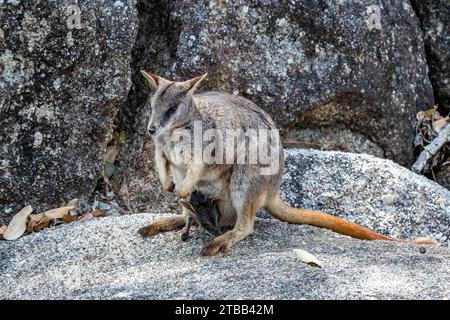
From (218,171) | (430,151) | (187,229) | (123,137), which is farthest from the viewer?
(430,151)

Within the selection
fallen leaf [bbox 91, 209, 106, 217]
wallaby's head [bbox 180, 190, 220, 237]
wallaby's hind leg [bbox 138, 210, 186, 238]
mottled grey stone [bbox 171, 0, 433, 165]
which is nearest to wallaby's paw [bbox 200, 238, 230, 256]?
wallaby's head [bbox 180, 190, 220, 237]

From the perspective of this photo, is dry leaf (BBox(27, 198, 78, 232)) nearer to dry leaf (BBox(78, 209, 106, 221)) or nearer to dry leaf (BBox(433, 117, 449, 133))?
dry leaf (BBox(78, 209, 106, 221))

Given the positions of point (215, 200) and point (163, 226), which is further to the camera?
point (163, 226)

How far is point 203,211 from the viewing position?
5.51m

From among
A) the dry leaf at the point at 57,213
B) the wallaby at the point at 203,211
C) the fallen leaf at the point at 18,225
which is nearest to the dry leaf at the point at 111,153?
the dry leaf at the point at 57,213

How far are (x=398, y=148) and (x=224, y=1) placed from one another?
1.82m

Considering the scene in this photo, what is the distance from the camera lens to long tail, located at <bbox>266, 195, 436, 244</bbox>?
5.71 metres

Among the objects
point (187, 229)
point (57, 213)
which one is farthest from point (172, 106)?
point (57, 213)

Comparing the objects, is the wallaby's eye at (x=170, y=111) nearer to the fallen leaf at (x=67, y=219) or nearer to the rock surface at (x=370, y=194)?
the fallen leaf at (x=67, y=219)

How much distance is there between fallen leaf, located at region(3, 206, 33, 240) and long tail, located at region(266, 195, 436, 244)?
1585 millimetres

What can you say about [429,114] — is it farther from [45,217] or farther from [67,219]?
[45,217]

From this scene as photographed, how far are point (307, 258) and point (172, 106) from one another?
1.16 meters

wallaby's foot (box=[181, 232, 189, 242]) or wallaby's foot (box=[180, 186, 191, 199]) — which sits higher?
wallaby's foot (box=[180, 186, 191, 199])

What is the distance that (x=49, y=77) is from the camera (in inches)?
249
